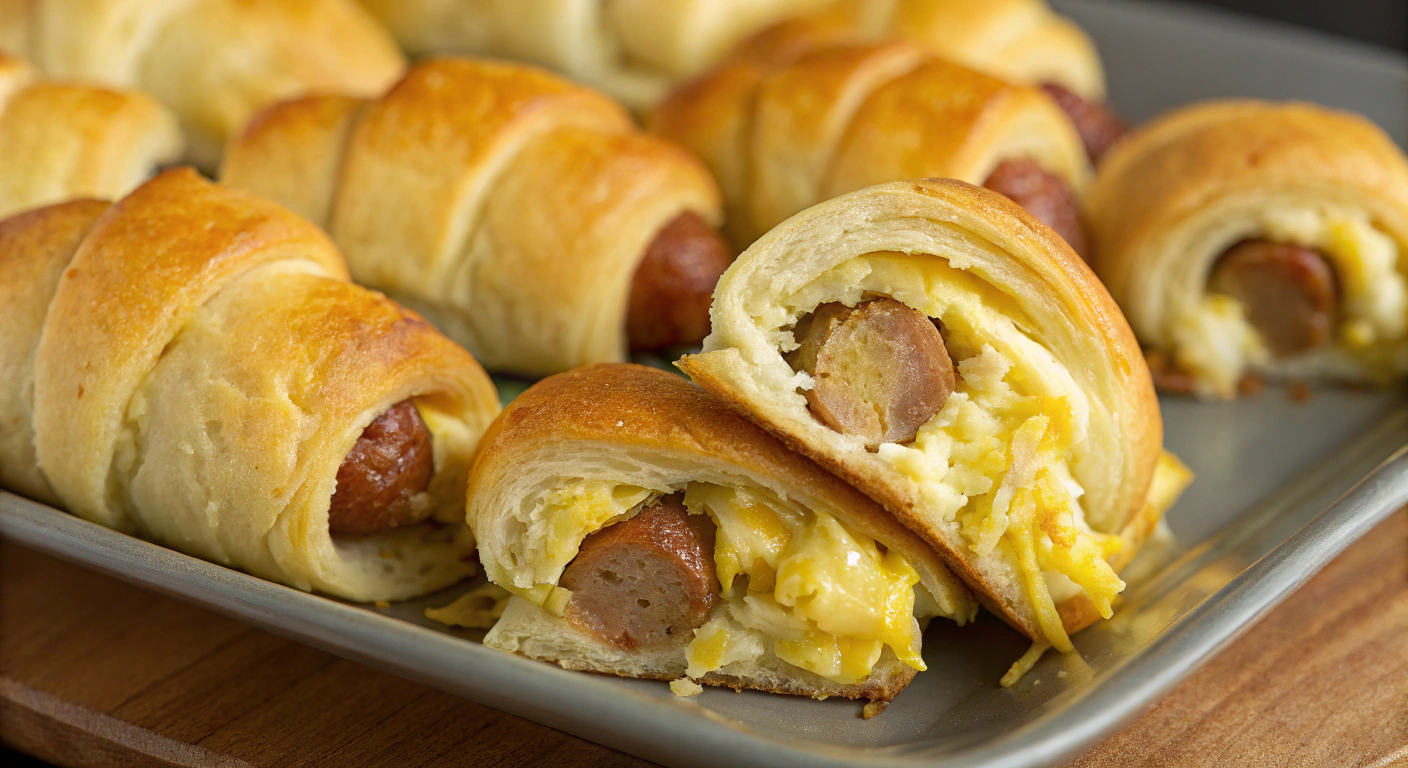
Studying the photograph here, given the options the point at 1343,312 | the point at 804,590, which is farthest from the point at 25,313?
the point at 1343,312

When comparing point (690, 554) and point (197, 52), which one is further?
point (197, 52)

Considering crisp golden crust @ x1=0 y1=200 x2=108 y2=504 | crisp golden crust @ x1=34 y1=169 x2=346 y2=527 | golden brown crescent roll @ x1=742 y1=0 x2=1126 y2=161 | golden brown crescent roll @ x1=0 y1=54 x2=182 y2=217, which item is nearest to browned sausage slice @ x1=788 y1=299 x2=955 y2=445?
crisp golden crust @ x1=34 y1=169 x2=346 y2=527

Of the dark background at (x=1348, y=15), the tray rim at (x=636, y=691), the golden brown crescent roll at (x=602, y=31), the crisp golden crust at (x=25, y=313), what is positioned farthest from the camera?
the dark background at (x=1348, y=15)

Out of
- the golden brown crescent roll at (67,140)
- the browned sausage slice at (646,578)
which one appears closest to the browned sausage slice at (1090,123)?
the browned sausage slice at (646,578)

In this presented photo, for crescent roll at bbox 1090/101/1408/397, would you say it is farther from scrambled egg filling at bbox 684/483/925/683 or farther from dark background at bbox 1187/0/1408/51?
dark background at bbox 1187/0/1408/51

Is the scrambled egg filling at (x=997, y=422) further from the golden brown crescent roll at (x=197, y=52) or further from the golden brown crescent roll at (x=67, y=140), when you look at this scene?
the golden brown crescent roll at (x=197, y=52)

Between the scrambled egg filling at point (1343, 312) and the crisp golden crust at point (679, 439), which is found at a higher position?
the crisp golden crust at point (679, 439)

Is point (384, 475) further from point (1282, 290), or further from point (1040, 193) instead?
point (1282, 290)

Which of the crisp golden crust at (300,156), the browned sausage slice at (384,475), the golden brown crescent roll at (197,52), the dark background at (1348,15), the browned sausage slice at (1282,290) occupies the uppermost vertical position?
the golden brown crescent roll at (197,52)
